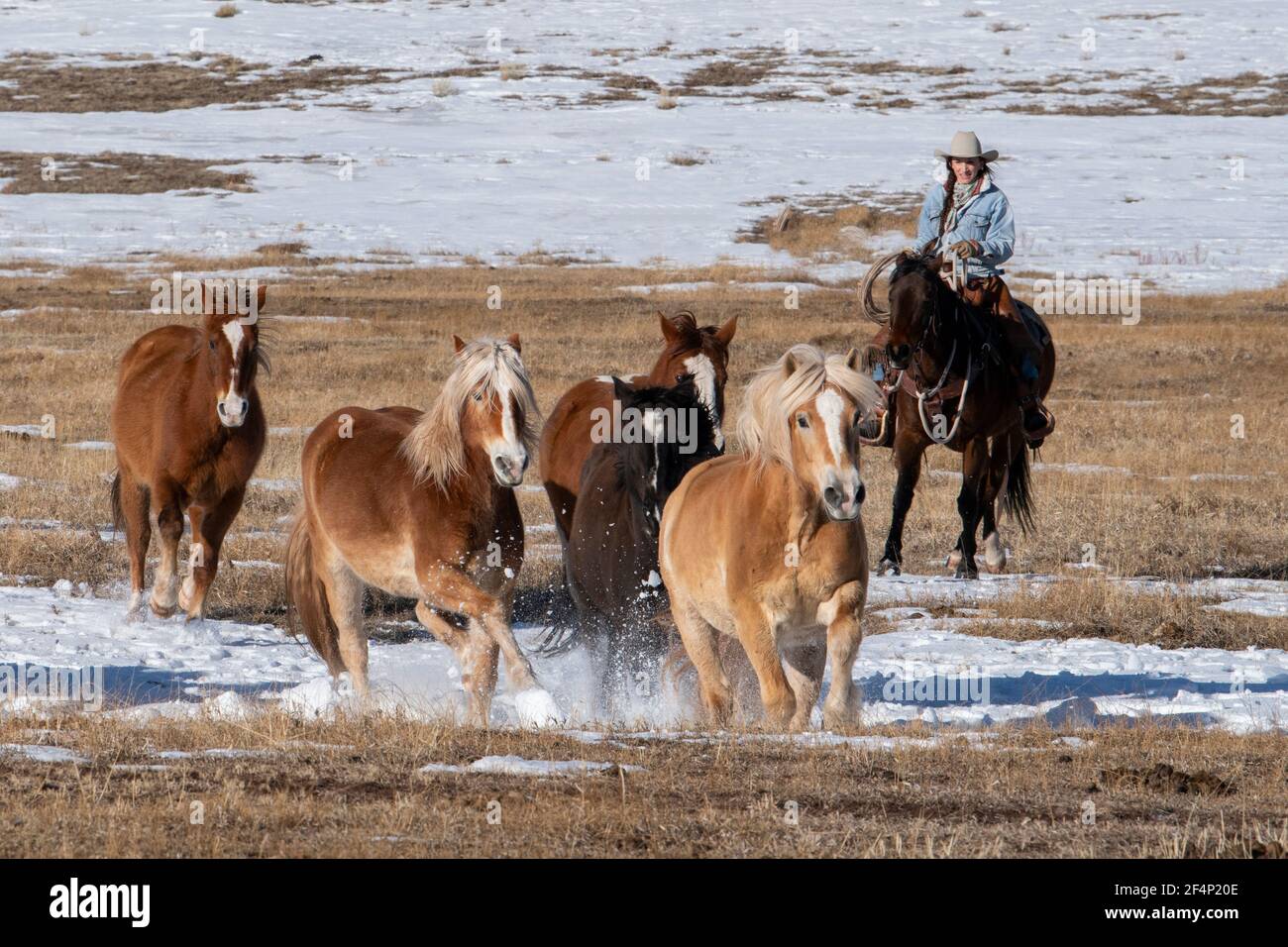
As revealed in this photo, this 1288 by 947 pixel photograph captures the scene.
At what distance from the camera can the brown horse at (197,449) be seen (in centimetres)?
1035

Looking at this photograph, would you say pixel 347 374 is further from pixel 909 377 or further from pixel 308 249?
pixel 308 249

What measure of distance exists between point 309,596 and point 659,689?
1.97m

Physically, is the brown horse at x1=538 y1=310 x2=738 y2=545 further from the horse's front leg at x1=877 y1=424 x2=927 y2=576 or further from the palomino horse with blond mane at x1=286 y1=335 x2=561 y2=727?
the horse's front leg at x1=877 y1=424 x2=927 y2=576

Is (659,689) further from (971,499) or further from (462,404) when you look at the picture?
(971,499)

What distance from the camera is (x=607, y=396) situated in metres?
10.4

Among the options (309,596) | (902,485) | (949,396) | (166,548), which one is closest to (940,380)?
(949,396)

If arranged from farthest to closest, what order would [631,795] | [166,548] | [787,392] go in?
[166,548]
[787,392]
[631,795]

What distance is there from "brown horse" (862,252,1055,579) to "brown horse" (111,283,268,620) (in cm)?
428

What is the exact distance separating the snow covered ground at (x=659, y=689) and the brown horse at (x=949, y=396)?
145 cm

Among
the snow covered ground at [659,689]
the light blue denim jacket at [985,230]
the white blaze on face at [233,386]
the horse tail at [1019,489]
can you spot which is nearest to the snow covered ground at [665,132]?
the horse tail at [1019,489]

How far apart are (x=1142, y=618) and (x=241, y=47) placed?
5807cm

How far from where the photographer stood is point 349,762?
6242 mm
